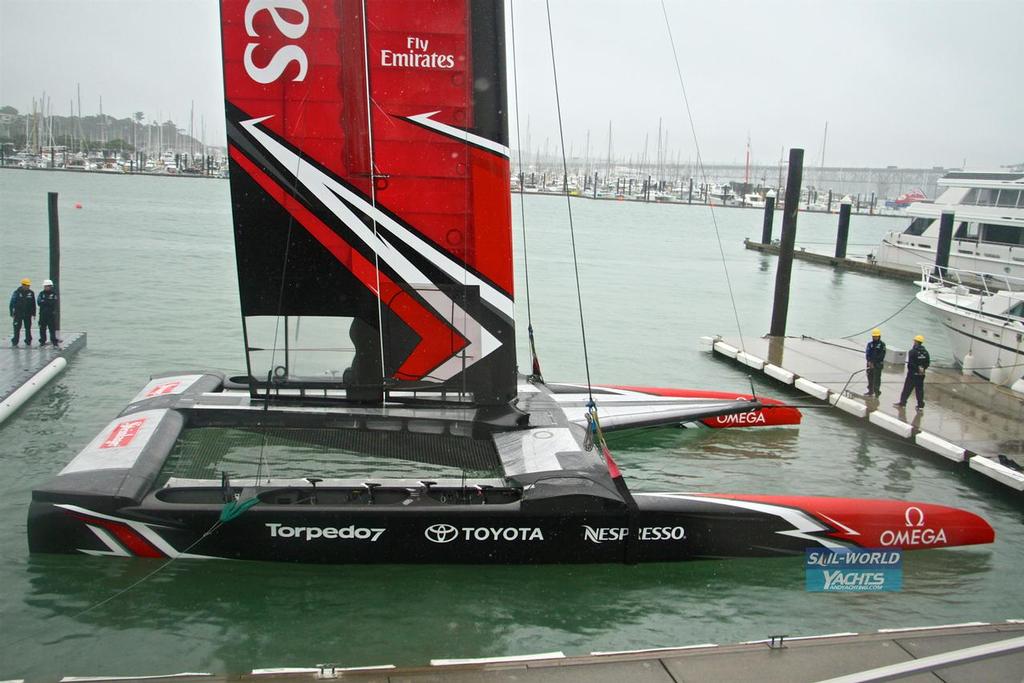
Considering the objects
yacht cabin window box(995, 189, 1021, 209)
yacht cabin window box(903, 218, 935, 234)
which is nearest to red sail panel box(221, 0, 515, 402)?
yacht cabin window box(995, 189, 1021, 209)

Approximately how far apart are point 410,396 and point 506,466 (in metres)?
1.42

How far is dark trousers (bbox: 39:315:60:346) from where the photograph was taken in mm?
12586

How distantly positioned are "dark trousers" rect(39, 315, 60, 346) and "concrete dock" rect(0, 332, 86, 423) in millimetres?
110

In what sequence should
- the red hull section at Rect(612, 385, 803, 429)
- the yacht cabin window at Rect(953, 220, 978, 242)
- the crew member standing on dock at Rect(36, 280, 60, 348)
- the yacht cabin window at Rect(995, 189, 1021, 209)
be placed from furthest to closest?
1. the yacht cabin window at Rect(953, 220, 978, 242)
2. the yacht cabin window at Rect(995, 189, 1021, 209)
3. the crew member standing on dock at Rect(36, 280, 60, 348)
4. the red hull section at Rect(612, 385, 803, 429)

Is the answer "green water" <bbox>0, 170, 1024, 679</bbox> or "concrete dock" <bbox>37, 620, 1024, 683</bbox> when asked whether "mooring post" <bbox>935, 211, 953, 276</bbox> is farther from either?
"concrete dock" <bbox>37, 620, 1024, 683</bbox>

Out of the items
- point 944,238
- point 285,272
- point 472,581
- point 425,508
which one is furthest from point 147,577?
point 944,238

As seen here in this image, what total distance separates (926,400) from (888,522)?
18.2 feet

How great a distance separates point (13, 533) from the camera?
6820mm

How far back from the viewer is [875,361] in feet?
38.1

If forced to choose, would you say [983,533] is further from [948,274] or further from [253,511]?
[948,274]

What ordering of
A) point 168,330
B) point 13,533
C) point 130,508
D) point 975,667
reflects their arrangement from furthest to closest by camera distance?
point 168,330 < point 13,533 < point 130,508 < point 975,667

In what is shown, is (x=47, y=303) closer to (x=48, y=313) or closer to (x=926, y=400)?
(x=48, y=313)

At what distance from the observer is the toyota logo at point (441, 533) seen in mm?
6156

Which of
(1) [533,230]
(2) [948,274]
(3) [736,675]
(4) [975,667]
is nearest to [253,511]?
(3) [736,675]
